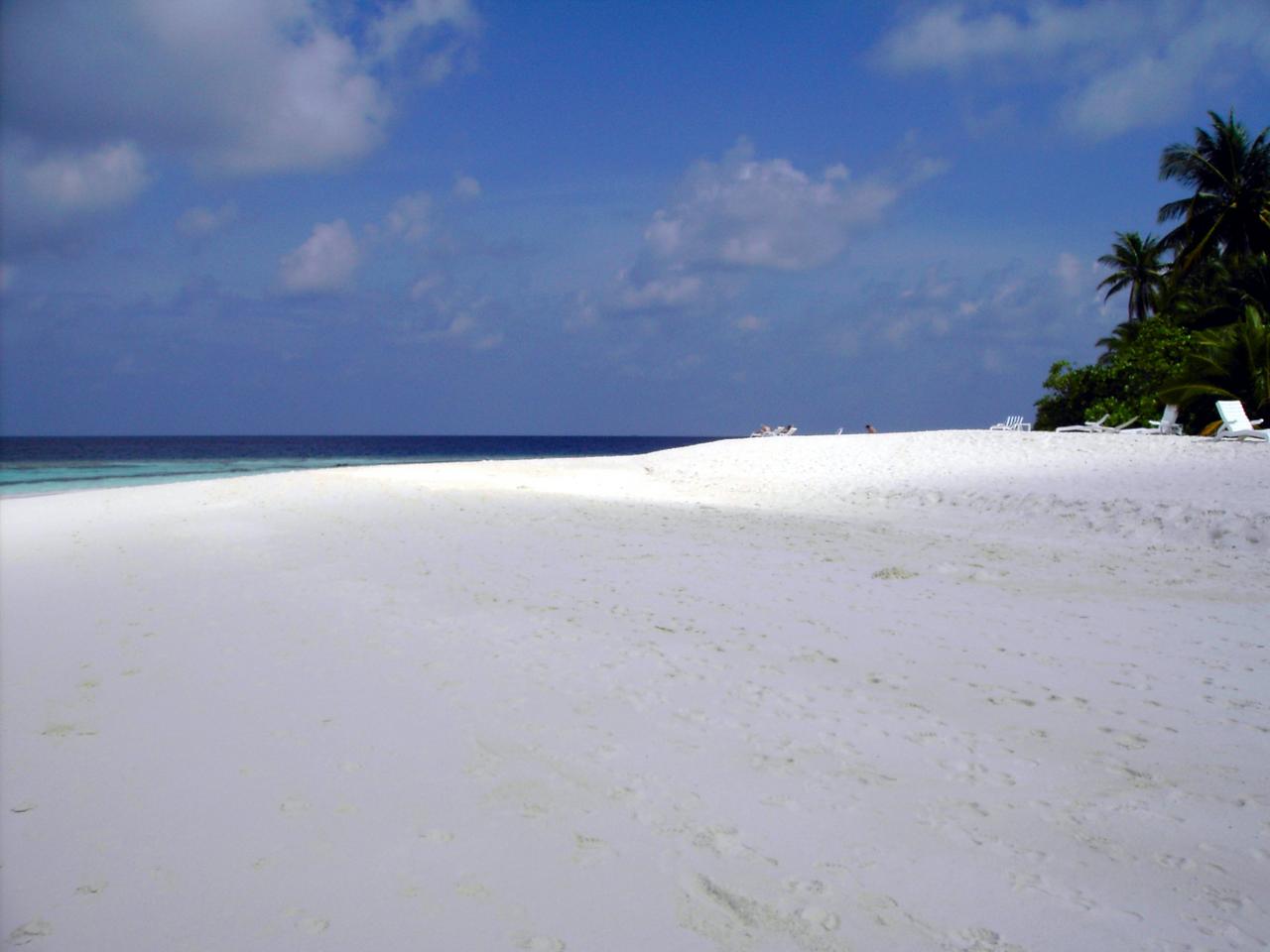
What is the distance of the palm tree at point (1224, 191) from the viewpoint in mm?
28656

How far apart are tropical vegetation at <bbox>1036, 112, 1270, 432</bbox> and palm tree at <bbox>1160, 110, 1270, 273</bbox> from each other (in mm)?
35

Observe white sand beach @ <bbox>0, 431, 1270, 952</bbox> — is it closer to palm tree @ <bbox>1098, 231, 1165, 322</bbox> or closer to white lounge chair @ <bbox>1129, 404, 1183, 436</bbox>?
white lounge chair @ <bbox>1129, 404, 1183, 436</bbox>

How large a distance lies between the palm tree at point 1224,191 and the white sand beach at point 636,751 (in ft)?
88.4

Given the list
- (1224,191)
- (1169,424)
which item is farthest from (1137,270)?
(1169,424)

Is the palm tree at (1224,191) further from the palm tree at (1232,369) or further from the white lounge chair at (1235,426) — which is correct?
the white lounge chair at (1235,426)

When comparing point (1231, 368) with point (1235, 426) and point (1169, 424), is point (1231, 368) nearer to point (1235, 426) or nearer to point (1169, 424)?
point (1169, 424)

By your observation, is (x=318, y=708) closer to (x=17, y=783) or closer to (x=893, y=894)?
(x=17, y=783)

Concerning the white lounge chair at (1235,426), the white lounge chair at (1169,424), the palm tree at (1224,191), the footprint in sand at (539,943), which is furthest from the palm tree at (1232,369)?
the footprint in sand at (539,943)

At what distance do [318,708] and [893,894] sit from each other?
3037 mm

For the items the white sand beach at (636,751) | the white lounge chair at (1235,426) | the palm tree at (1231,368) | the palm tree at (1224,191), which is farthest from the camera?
the palm tree at (1224,191)

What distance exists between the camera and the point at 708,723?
13.5 feet

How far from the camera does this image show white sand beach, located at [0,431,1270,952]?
8.64 feet

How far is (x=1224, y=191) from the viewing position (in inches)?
1156

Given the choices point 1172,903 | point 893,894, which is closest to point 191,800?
point 893,894
